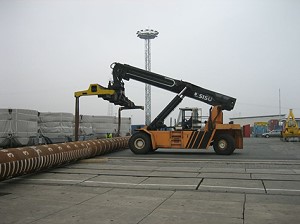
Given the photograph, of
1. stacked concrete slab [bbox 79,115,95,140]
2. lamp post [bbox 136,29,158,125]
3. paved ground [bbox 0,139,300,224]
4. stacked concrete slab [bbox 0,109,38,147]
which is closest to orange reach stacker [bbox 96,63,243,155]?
paved ground [bbox 0,139,300,224]

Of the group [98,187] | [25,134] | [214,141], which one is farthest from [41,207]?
[25,134]

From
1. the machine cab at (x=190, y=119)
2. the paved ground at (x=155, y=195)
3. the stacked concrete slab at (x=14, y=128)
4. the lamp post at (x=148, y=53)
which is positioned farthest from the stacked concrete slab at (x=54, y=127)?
the lamp post at (x=148, y=53)

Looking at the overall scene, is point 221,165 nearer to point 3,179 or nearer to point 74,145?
point 74,145

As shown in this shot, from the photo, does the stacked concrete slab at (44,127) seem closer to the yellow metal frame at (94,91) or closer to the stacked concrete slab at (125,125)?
the stacked concrete slab at (125,125)

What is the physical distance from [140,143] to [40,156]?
8.70 m

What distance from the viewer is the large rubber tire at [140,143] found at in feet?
63.8

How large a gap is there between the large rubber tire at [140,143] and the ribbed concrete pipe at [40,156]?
256cm

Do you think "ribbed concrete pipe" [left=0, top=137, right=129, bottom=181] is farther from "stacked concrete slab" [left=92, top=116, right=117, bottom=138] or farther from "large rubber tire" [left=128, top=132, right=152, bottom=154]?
"stacked concrete slab" [left=92, top=116, right=117, bottom=138]

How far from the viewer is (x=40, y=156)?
37.8ft

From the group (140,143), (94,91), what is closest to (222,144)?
(140,143)

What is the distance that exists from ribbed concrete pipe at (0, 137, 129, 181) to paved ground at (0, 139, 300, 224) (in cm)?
34

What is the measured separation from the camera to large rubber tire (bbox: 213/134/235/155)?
61.0ft

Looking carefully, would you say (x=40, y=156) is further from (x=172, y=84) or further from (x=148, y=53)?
(x=148, y=53)

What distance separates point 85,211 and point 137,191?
224cm
